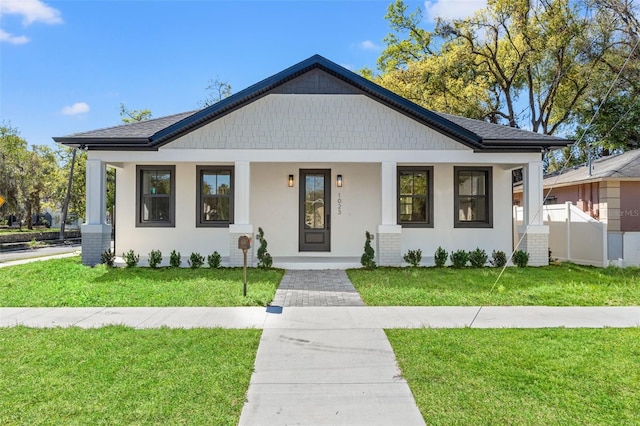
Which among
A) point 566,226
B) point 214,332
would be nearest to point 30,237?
point 214,332

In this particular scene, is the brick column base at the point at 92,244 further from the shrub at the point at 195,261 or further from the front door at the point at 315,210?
the front door at the point at 315,210

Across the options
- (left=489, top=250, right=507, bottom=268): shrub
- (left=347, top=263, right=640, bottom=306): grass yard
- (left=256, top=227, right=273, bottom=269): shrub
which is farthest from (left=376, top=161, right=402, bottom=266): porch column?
(left=256, top=227, right=273, bottom=269): shrub

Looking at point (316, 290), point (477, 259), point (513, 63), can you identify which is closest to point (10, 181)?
point (316, 290)

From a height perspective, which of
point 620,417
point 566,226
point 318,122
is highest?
point 318,122

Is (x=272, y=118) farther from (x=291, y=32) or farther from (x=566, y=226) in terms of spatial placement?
(x=566, y=226)

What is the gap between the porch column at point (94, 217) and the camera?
1053cm

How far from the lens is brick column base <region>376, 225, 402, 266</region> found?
1055cm

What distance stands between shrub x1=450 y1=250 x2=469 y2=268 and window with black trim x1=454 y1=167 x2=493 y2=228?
1370 mm

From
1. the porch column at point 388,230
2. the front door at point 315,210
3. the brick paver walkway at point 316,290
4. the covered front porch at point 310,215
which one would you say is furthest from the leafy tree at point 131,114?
the porch column at point 388,230

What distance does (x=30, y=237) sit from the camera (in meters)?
26.0

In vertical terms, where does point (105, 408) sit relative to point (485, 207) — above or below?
below

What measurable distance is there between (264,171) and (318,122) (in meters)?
2.43

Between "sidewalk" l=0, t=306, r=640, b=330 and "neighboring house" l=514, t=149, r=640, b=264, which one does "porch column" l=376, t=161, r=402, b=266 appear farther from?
"neighboring house" l=514, t=149, r=640, b=264

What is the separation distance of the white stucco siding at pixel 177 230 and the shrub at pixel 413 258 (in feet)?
17.4
